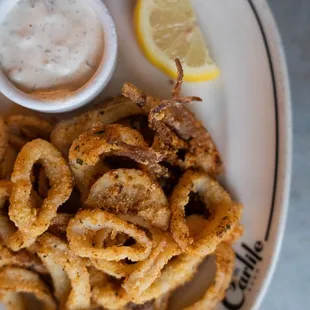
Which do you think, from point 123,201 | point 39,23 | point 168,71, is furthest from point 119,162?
point 39,23

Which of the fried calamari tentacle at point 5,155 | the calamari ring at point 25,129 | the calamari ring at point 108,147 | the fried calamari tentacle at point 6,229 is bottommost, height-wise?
the fried calamari tentacle at point 6,229

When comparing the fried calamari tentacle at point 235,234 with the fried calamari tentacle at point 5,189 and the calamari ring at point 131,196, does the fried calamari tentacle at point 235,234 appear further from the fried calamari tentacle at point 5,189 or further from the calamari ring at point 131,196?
the fried calamari tentacle at point 5,189

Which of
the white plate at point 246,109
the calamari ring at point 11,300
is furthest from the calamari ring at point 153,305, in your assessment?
the calamari ring at point 11,300

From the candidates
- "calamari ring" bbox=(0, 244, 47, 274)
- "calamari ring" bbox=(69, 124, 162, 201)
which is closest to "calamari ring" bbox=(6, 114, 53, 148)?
"calamari ring" bbox=(69, 124, 162, 201)

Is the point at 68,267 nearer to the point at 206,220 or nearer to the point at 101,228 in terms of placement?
the point at 101,228

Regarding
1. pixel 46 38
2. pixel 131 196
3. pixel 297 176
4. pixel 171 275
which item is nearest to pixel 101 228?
pixel 131 196

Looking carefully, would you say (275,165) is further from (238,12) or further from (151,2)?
(151,2)
